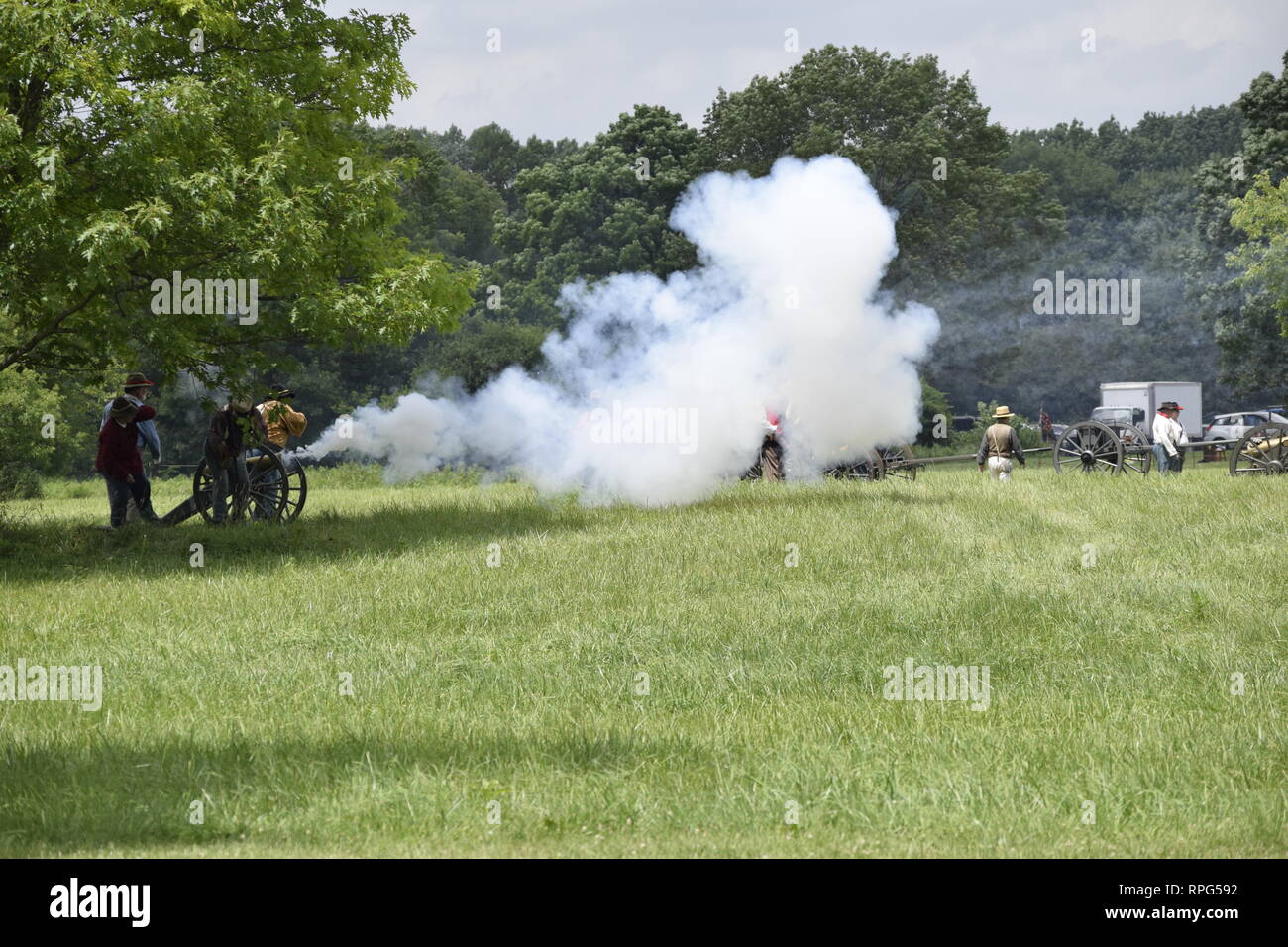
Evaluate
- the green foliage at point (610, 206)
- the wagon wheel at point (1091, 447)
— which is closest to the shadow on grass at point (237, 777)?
the wagon wheel at point (1091, 447)

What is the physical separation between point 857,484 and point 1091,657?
32.0 ft

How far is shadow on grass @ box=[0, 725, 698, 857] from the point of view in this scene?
5.68 metres

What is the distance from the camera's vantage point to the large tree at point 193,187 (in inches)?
516

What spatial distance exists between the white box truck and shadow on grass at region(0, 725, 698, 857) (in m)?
38.1

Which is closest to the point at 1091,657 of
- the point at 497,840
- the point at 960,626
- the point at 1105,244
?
the point at 960,626

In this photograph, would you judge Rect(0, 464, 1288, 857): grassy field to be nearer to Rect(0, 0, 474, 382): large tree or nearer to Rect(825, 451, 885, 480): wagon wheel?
Rect(0, 0, 474, 382): large tree

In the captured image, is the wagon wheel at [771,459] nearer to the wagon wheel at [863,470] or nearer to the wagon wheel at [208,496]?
the wagon wheel at [863,470]

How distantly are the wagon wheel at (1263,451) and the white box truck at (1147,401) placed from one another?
68.5ft

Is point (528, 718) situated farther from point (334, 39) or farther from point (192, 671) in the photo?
point (334, 39)

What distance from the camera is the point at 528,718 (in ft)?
24.2

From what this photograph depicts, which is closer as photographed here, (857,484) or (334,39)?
(334,39)

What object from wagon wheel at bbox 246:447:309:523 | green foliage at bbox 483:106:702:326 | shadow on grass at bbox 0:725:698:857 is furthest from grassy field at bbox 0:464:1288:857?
green foliage at bbox 483:106:702:326

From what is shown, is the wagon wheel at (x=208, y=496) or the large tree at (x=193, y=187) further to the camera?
the wagon wheel at (x=208, y=496)

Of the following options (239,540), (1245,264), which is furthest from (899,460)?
(1245,264)
